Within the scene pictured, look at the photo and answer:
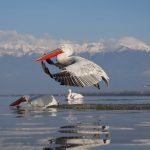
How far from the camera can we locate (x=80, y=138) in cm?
2022

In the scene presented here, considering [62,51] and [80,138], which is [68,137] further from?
[62,51]

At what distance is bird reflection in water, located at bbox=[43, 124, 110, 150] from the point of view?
1810 cm

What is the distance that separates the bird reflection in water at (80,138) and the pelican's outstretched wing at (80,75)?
24.1 feet

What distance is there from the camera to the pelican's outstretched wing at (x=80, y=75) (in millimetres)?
31891

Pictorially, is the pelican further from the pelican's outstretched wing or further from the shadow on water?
the shadow on water

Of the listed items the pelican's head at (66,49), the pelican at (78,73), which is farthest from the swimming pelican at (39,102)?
the pelican at (78,73)

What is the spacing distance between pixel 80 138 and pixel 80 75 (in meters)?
12.1

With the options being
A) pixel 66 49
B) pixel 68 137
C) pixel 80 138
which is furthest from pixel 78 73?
pixel 80 138

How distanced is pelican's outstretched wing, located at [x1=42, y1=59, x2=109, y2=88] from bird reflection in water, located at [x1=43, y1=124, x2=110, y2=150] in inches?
289

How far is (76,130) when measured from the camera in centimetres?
2367

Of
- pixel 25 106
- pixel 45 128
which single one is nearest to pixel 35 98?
pixel 25 106

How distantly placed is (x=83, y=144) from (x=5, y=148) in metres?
2.50

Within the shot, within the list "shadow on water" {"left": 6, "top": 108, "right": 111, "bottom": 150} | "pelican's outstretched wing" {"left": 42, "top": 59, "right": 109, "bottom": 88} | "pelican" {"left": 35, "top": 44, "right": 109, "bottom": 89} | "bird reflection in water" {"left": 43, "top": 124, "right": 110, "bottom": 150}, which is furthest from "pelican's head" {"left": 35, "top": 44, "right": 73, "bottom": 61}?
"bird reflection in water" {"left": 43, "top": 124, "right": 110, "bottom": 150}

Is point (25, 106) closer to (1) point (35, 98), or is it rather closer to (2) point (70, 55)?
(1) point (35, 98)
